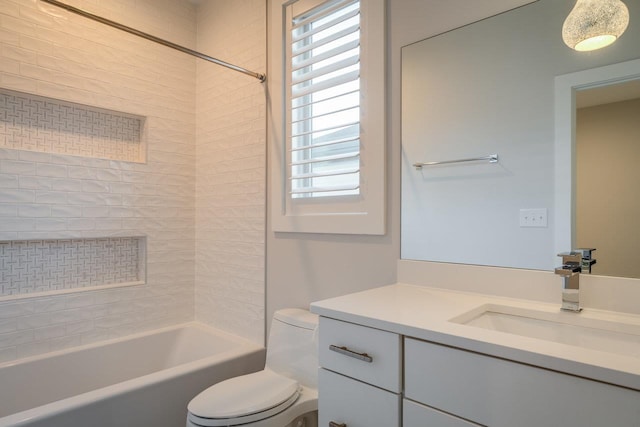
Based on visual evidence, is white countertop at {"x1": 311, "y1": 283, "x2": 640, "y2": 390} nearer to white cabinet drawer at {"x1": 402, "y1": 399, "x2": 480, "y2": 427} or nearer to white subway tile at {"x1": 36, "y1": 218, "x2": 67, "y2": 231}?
white cabinet drawer at {"x1": 402, "y1": 399, "x2": 480, "y2": 427}

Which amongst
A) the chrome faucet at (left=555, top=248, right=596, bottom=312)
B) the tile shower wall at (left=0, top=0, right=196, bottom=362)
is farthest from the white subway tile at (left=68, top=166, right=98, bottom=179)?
the chrome faucet at (left=555, top=248, right=596, bottom=312)

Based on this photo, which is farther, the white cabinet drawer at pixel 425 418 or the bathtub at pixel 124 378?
the bathtub at pixel 124 378

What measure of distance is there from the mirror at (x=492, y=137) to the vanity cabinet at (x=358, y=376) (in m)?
0.60

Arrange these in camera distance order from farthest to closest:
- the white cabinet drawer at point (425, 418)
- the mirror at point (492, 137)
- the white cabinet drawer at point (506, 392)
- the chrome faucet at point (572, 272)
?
the mirror at point (492, 137) → the chrome faucet at point (572, 272) → the white cabinet drawer at point (425, 418) → the white cabinet drawer at point (506, 392)

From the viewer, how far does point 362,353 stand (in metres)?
1.07

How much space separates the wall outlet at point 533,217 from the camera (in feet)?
4.15

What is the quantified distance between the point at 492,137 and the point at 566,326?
692mm

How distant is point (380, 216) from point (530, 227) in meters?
0.61

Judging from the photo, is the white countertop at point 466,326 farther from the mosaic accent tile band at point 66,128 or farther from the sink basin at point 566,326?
the mosaic accent tile band at point 66,128

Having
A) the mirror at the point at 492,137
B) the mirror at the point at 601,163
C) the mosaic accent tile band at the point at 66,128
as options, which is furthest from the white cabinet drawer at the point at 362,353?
the mosaic accent tile band at the point at 66,128

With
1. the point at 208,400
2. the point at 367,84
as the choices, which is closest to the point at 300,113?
the point at 367,84

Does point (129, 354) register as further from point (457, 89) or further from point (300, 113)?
point (457, 89)

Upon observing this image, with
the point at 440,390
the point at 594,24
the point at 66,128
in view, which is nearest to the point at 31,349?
the point at 66,128

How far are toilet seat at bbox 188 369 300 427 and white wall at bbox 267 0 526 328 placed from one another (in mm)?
479
